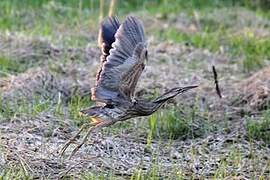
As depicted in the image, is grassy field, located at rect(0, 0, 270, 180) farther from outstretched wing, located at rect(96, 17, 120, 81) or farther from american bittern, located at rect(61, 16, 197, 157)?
outstretched wing, located at rect(96, 17, 120, 81)

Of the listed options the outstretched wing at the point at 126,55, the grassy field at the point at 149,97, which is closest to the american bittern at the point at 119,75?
the outstretched wing at the point at 126,55

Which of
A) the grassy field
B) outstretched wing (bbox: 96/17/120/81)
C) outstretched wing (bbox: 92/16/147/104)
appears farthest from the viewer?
the grassy field

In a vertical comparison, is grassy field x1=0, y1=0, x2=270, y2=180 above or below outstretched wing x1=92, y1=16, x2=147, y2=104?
below

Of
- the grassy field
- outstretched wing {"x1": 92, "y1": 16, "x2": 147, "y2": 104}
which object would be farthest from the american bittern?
the grassy field

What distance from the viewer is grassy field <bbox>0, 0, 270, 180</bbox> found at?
5230 millimetres

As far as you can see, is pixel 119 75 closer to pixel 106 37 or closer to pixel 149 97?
pixel 106 37

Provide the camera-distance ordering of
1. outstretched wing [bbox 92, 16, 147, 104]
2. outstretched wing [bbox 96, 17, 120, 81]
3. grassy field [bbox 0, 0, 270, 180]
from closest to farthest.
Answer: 1. outstretched wing [bbox 92, 16, 147, 104]
2. outstretched wing [bbox 96, 17, 120, 81]
3. grassy field [bbox 0, 0, 270, 180]

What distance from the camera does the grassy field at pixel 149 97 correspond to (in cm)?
523

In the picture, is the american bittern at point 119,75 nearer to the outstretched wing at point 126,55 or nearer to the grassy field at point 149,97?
the outstretched wing at point 126,55

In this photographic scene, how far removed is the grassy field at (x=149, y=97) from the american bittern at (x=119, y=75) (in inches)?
12.6

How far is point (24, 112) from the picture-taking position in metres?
6.05

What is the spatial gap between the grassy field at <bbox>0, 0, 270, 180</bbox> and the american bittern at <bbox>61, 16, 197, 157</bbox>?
12.6 inches

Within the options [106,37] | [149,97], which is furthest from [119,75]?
[149,97]

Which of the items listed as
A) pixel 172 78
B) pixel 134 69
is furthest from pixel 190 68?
pixel 134 69
